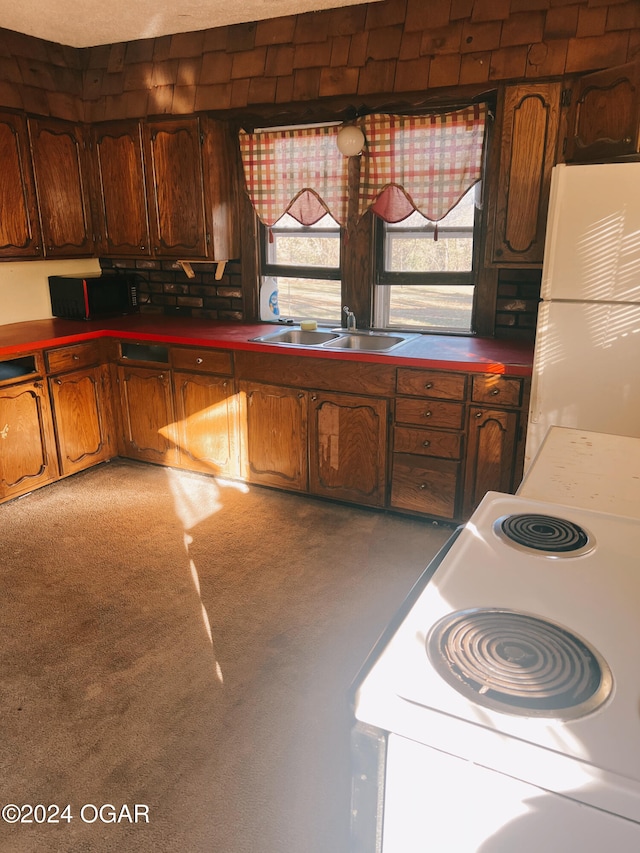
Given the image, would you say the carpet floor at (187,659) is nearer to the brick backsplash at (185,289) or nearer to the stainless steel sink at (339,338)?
the stainless steel sink at (339,338)

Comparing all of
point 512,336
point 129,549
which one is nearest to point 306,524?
point 129,549

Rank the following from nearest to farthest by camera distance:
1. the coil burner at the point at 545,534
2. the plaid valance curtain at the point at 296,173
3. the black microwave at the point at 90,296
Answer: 1. the coil burner at the point at 545,534
2. the plaid valance curtain at the point at 296,173
3. the black microwave at the point at 90,296

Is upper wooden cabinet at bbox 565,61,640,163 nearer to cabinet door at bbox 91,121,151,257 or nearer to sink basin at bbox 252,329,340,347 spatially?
sink basin at bbox 252,329,340,347

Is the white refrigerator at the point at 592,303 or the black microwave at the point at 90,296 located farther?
the black microwave at the point at 90,296

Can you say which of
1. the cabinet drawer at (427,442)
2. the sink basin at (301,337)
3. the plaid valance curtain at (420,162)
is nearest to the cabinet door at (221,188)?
the sink basin at (301,337)

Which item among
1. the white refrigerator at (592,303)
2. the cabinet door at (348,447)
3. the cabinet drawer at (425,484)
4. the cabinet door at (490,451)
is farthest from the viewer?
the cabinet door at (348,447)

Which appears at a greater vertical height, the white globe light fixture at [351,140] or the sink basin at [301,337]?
the white globe light fixture at [351,140]

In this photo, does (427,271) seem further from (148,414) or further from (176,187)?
(148,414)

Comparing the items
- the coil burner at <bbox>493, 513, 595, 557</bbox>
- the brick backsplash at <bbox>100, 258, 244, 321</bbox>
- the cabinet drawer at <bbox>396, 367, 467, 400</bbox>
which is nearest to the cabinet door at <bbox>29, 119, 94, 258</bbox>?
the brick backsplash at <bbox>100, 258, 244, 321</bbox>

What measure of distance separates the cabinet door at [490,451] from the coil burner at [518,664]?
213cm

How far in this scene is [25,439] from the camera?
3672 mm

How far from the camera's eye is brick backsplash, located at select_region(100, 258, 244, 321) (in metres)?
4.37

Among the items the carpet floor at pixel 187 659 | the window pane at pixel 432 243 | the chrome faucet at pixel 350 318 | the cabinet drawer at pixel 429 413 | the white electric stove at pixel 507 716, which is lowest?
the carpet floor at pixel 187 659

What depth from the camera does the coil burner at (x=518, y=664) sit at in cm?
85
